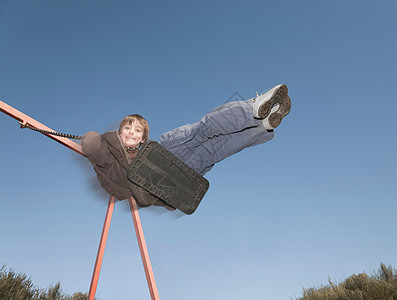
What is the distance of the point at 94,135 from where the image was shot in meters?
2.27

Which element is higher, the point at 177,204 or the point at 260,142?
the point at 260,142

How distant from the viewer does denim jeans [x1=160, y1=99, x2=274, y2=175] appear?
222 centimetres

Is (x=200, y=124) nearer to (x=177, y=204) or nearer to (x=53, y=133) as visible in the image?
(x=177, y=204)

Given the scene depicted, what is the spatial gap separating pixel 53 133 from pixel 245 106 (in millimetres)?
1537

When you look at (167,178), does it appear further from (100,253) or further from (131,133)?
(100,253)

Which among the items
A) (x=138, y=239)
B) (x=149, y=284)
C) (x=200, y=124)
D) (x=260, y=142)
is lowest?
(x=149, y=284)

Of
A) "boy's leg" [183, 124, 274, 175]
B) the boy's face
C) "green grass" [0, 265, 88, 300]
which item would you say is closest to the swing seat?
"boy's leg" [183, 124, 274, 175]

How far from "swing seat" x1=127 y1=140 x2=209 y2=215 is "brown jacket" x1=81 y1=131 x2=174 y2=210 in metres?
0.20

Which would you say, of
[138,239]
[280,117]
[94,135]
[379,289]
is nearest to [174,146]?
[94,135]

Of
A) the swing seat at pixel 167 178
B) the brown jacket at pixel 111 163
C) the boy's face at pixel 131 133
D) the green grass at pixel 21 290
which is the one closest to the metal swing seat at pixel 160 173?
the swing seat at pixel 167 178

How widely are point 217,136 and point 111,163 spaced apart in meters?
0.99

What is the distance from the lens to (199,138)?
2.55 metres

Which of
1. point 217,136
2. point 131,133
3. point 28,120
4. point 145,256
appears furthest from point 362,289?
point 28,120

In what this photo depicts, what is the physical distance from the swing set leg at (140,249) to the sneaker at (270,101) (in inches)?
74.0
